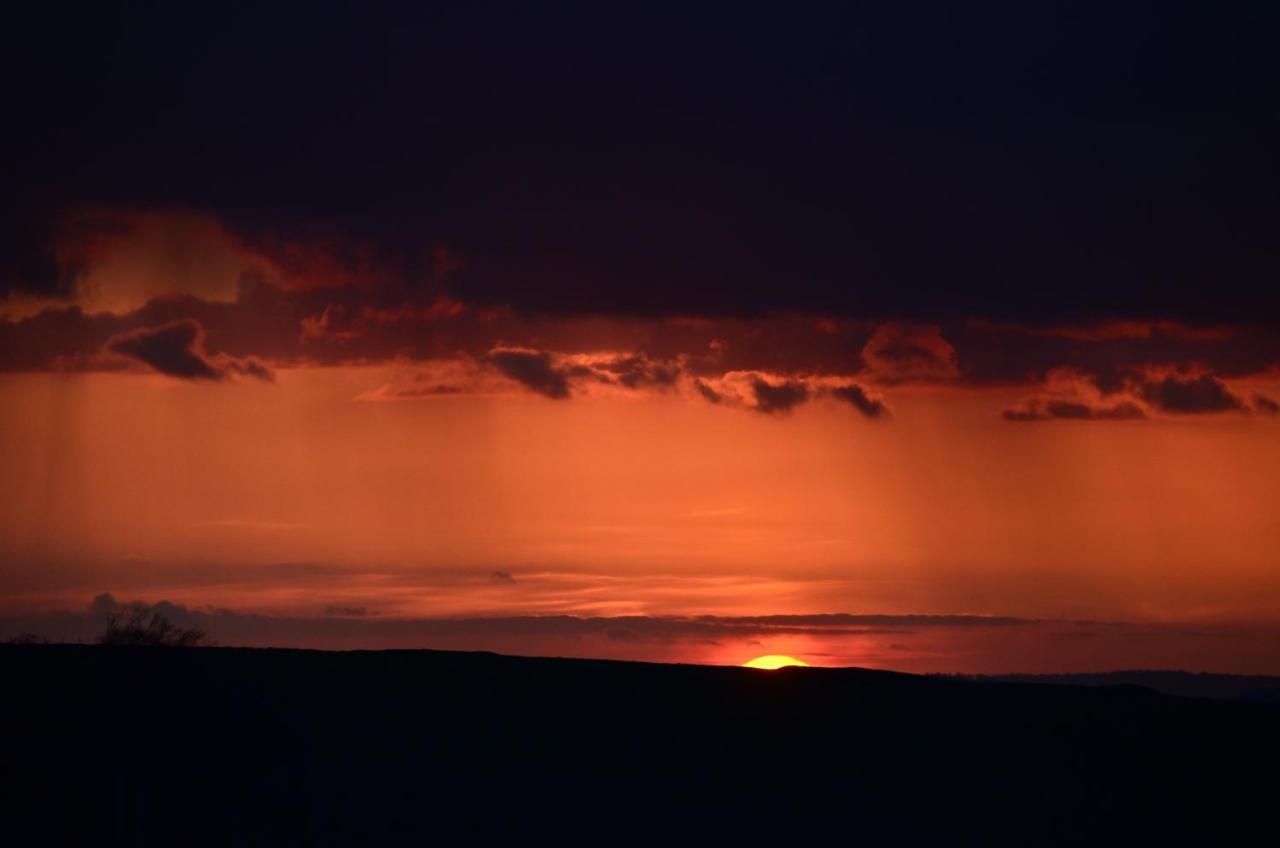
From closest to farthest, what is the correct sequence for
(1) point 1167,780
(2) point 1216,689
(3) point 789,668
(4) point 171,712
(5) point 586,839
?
(5) point 586,839 < (4) point 171,712 < (1) point 1167,780 < (3) point 789,668 < (2) point 1216,689

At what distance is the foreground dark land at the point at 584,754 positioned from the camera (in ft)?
85.9

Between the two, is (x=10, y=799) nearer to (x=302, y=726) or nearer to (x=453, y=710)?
(x=302, y=726)

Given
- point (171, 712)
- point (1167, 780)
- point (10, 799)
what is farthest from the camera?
point (1167, 780)

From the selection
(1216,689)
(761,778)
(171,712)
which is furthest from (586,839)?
(1216,689)

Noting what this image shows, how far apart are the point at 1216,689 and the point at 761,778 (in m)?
84.1

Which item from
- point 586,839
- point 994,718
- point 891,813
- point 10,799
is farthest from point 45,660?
point 994,718

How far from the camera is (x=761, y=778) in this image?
29.6 meters

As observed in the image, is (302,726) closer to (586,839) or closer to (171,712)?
(171,712)

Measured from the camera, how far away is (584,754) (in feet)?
97.9

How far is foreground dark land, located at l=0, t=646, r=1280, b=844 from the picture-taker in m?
26.2

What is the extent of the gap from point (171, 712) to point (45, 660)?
10.6ft

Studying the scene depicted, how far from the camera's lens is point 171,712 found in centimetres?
2845

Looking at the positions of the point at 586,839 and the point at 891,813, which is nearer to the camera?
the point at 586,839

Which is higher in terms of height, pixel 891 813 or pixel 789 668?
pixel 789 668
